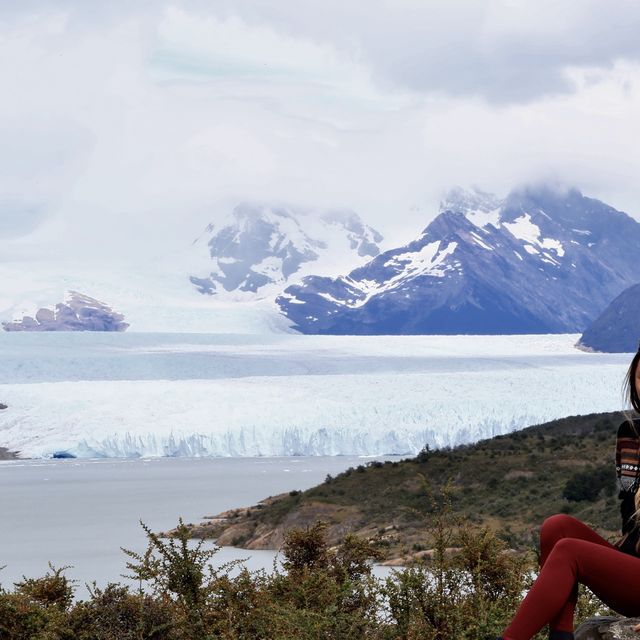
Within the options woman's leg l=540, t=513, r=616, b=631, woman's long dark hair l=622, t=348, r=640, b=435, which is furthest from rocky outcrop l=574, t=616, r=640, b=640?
woman's long dark hair l=622, t=348, r=640, b=435

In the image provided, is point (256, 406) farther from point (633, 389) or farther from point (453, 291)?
point (453, 291)

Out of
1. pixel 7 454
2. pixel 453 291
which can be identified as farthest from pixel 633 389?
pixel 453 291

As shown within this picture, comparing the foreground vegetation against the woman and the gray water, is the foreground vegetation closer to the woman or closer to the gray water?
the woman

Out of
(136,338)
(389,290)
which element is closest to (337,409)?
(136,338)

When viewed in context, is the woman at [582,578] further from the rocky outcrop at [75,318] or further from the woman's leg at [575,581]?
the rocky outcrop at [75,318]

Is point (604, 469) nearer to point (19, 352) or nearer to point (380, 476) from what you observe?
point (380, 476)
